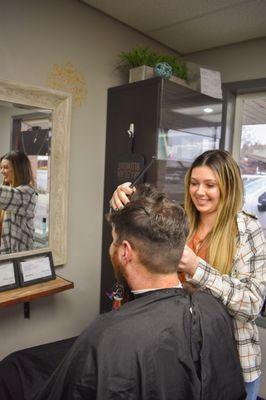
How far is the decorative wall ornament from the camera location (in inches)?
→ 78.8

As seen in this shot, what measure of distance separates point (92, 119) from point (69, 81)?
0.97 feet

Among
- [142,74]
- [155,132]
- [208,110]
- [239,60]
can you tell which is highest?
[239,60]

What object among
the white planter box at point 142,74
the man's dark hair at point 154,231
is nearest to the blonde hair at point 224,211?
the man's dark hair at point 154,231

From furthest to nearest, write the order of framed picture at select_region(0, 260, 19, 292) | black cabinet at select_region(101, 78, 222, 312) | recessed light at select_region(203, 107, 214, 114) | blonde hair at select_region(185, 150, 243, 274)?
recessed light at select_region(203, 107, 214, 114), black cabinet at select_region(101, 78, 222, 312), framed picture at select_region(0, 260, 19, 292), blonde hair at select_region(185, 150, 243, 274)

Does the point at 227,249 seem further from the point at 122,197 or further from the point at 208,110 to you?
the point at 208,110

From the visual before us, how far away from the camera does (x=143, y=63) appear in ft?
7.41

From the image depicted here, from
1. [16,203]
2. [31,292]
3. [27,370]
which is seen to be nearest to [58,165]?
[16,203]

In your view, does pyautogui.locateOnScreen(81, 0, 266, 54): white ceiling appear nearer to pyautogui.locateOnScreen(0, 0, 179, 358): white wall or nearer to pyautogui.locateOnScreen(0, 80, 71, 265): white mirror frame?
A: pyautogui.locateOnScreen(0, 0, 179, 358): white wall

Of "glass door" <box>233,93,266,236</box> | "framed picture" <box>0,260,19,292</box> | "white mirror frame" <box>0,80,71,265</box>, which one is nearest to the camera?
"framed picture" <box>0,260,19,292</box>

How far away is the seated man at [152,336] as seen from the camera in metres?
0.85

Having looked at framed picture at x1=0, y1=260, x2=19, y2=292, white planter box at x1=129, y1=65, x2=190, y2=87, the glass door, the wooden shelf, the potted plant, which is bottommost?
the wooden shelf

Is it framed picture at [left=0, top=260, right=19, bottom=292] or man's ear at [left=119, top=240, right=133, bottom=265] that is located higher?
man's ear at [left=119, top=240, right=133, bottom=265]

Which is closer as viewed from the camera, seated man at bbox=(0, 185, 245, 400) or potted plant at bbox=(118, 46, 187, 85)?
seated man at bbox=(0, 185, 245, 400)

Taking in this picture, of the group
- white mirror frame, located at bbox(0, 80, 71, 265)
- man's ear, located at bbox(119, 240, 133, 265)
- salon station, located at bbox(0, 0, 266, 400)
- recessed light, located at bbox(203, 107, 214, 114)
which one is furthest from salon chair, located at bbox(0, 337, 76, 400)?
recessed light, located at bbox(203, 107, 214, 114)
